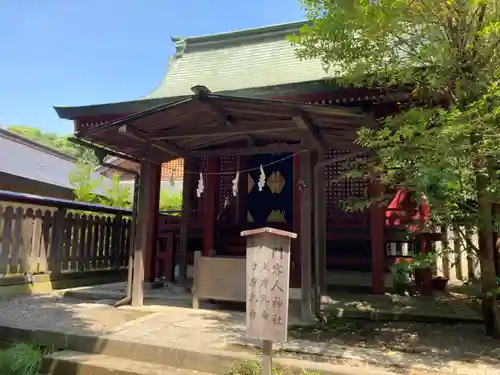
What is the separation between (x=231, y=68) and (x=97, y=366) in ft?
26.2

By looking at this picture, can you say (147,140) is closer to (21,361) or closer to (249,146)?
(249,146)

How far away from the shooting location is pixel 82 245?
9453 mm

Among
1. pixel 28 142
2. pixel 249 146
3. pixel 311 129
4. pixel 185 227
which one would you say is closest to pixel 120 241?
pixel 185 227

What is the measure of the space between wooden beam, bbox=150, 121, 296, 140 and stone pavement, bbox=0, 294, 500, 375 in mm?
2839

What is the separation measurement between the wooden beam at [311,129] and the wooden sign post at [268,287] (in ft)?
8.02

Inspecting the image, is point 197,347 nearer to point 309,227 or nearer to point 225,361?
point 225,361

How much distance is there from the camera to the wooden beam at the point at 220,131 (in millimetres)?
6172

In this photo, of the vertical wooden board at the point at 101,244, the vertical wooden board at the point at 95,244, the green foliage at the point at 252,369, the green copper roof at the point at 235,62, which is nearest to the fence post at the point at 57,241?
the vertical wooden board at the point at 95,244

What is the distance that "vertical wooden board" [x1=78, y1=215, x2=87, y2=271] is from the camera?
370 inches

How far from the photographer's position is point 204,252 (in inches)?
331

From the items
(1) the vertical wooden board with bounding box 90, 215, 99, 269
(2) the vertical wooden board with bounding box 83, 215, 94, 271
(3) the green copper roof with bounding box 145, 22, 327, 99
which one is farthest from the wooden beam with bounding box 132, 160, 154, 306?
(1) the vertical wooden board with bounding box 90, 215, 99, 269

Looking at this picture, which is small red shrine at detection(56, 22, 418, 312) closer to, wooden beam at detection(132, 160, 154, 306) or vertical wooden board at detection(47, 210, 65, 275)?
wooden beam at detection(132, 160, 154, 306)

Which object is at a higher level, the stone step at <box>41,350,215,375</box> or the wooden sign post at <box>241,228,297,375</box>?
the wooden sign post at <box>241,228,297,375</box>

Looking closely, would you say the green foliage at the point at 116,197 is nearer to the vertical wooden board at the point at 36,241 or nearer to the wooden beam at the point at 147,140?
the vertical wooden board at the point at 36,241
